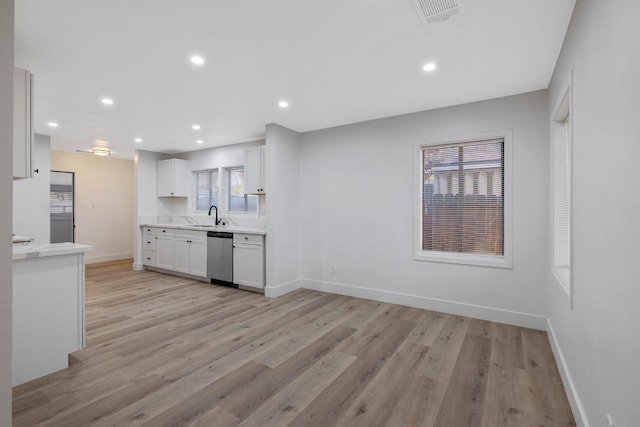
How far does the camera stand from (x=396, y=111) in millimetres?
3789

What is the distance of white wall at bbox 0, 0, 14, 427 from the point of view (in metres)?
1.32

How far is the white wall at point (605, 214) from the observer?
1045 mm

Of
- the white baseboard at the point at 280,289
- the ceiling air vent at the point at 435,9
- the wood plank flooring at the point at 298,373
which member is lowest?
the wood plank flooring at the point at 298,373

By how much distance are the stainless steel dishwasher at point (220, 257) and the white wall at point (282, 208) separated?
842 mm

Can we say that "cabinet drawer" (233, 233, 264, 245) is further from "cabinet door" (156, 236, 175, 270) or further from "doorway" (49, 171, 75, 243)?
"doorway" (49, 171, 75, 243)

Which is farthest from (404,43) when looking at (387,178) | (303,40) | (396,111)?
(387,178)

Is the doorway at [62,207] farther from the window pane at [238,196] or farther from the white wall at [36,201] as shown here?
the window pane at [238,196]

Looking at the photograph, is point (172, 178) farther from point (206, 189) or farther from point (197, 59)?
point (197, 59)

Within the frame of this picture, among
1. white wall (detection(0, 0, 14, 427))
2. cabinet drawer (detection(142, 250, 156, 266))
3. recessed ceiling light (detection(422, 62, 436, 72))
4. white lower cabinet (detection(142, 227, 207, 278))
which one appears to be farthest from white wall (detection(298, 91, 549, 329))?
white wall (detection(0, 0, 14, 427))

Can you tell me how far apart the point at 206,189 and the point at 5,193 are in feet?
16.8

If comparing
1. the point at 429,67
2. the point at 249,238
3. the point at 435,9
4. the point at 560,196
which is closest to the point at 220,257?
the point at 249,238

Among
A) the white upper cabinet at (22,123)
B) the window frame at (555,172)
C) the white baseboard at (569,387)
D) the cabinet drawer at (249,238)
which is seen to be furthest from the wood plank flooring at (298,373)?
the white upper cabinet at (22,123)

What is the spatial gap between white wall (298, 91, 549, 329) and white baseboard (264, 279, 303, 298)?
256 mm

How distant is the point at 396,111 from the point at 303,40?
1.95 metres
